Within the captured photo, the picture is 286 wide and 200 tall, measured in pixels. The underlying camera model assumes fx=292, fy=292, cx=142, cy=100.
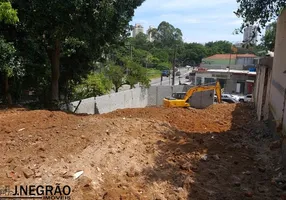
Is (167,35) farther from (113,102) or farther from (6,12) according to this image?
(6,12)

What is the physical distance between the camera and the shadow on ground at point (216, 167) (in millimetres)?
4785

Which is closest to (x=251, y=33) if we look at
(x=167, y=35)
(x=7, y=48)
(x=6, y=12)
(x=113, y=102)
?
(x=6, y=12)

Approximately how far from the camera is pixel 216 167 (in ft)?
18.9

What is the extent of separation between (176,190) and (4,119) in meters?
5.30

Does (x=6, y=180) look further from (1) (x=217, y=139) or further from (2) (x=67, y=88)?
(2) (x=67, y=88)

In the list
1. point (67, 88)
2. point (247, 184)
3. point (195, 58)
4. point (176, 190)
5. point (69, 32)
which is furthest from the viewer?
point (195, 58)

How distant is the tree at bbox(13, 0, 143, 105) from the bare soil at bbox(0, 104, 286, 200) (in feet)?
12.0

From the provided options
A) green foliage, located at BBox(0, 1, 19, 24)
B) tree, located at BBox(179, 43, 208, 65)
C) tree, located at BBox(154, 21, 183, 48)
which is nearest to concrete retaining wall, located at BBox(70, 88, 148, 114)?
green foliage, located at BBox(0, 1, 19, 24)

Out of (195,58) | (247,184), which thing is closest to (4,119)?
(247,184)

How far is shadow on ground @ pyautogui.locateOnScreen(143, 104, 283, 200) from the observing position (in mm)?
4785

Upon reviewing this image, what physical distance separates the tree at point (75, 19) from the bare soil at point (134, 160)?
3655mm

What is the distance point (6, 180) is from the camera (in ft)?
15.0

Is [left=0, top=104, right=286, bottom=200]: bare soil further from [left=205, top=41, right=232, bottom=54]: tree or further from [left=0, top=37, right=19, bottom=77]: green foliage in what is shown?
[left=205, top=41, right=232, bottom=54]: tree

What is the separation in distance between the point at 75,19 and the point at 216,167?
703cm
